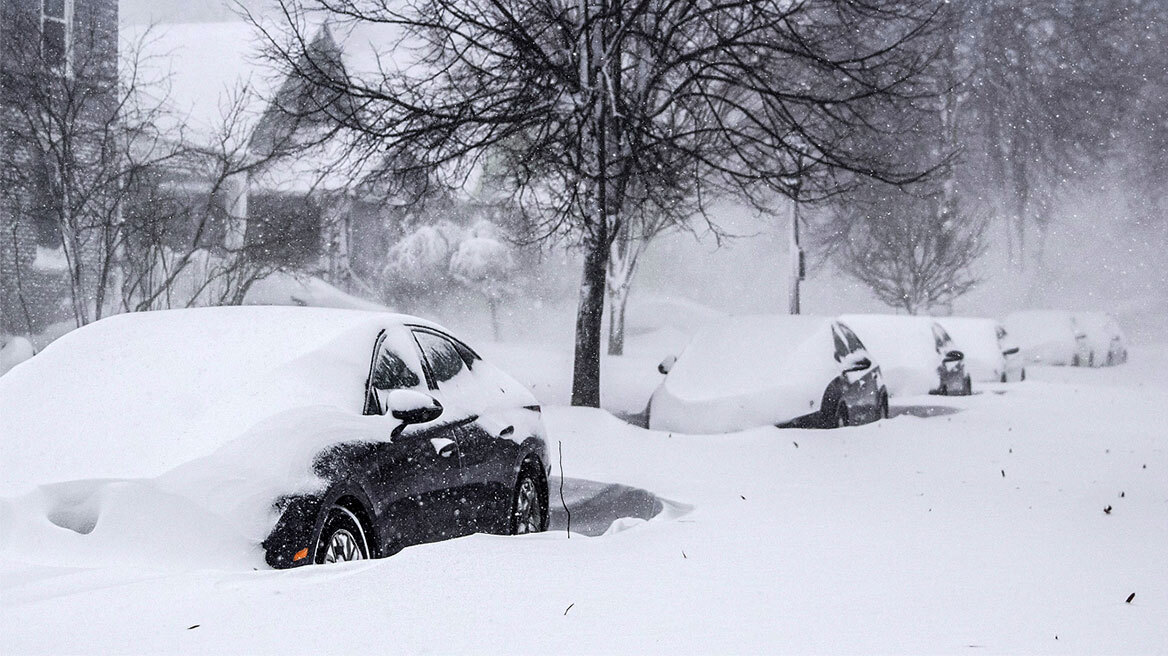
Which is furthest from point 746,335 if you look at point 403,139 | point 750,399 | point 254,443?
point 254,443

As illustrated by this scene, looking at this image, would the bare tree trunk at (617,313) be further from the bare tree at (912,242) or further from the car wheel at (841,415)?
the car wheel at (841,415)

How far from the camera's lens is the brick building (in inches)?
685

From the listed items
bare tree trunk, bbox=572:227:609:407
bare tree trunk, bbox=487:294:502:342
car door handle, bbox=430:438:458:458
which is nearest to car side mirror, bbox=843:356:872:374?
bare tree trunk, bbox=572:227:609:407

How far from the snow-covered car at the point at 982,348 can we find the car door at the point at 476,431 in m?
17.8

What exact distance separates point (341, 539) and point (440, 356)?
1759 millimetres

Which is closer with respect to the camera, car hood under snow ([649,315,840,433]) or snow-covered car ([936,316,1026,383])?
car hood under snow ([649,315,840,433])

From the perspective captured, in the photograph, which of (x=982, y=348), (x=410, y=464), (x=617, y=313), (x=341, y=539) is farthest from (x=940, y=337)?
(x=341, y=539)

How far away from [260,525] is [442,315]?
37963 millimetres

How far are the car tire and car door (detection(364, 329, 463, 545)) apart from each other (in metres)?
0.81

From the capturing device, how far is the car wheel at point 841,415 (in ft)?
39.8

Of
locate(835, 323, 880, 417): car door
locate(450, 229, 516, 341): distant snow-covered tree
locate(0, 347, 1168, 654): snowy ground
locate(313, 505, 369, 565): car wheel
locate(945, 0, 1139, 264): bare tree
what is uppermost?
locate(945, 0, 1139, 264): bare tree

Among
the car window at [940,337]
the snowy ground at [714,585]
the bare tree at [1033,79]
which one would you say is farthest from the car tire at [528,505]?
the bare tree at [1033,79]

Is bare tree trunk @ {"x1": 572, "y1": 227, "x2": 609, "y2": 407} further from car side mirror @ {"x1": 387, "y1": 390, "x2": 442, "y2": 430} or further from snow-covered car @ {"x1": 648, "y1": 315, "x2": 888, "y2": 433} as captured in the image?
car side mirror @ {"x1": 387, "y1": 390, "x2": 442, "y2": 430}

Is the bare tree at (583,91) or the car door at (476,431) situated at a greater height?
the bare tree at (583,91)
